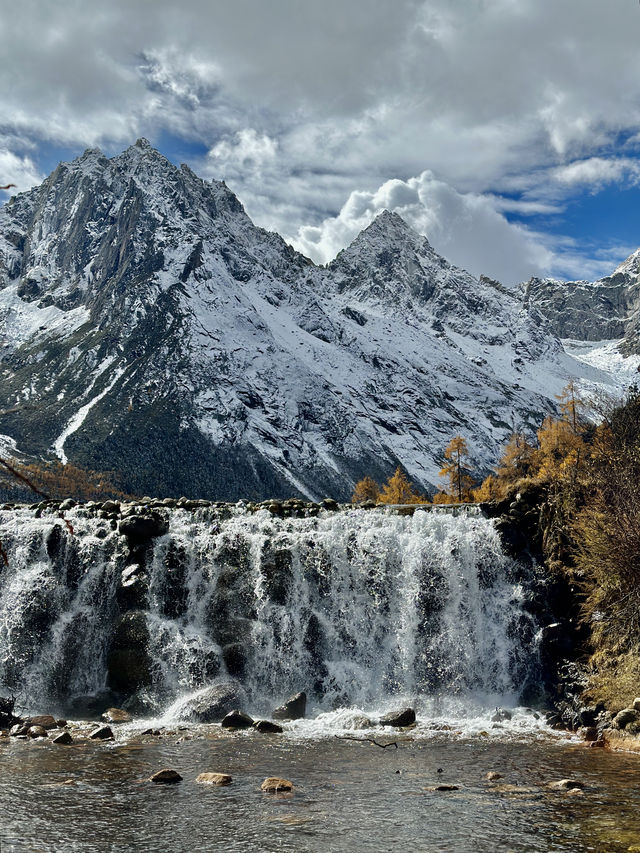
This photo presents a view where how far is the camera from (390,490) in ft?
433

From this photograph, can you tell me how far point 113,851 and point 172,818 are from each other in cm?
261

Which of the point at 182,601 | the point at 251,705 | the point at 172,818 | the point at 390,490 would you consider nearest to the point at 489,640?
the point at 251,705

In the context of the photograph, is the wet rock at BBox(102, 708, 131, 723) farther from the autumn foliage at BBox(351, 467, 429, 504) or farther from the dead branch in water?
the autumn foliage at BBox(351, 467, 429, 504)

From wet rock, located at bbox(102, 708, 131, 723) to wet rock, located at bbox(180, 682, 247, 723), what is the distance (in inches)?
→ 107

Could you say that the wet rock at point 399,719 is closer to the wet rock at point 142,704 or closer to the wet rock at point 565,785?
the wet rock at point 565,785

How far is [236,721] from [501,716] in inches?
479

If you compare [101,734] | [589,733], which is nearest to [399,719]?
[589,733]

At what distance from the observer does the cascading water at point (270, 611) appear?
36.7 meters

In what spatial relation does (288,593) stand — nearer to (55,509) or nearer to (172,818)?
(55,509)

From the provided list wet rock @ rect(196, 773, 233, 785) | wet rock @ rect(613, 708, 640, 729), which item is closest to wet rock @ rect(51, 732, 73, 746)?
wet rock @ rect(196, 773, 233, 785)

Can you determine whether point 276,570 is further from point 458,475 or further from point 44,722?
point 458,475

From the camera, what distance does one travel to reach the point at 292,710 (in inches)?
1353

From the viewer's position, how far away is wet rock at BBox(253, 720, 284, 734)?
30812 millimetres

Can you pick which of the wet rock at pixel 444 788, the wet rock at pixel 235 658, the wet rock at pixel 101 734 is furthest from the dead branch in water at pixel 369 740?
the wet rock at pixel 101 734
